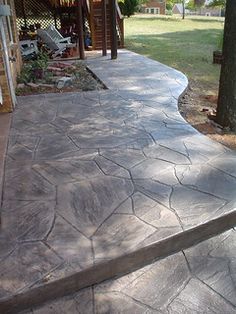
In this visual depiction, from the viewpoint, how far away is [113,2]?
307 inches

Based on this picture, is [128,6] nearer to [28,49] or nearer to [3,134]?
[28,49]

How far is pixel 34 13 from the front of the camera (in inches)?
473

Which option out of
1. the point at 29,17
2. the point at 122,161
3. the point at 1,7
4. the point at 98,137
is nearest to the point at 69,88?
the point at 1,7

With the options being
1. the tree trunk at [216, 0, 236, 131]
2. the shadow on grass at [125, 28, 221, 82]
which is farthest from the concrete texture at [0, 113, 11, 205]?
the shadow on grass at [125, 28, 221, 82]

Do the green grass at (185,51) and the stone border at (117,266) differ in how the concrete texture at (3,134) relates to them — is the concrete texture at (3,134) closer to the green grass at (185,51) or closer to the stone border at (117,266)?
the stone border at (117,266)

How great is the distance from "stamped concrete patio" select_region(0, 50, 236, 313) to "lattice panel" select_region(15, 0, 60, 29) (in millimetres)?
8944

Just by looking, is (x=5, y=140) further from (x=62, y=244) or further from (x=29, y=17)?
(x=29, y=17)

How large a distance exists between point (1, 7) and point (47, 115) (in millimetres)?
1359

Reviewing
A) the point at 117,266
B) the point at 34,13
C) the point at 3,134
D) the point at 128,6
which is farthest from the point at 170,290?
the point at 128,6

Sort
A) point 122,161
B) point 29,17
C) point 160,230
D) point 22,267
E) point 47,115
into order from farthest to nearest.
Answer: point 29,17, point 47,115, point 122,161, point 160,230, point 22,267

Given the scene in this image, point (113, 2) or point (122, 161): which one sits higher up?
point (113, 2)

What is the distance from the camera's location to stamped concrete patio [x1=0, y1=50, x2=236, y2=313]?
192 cm

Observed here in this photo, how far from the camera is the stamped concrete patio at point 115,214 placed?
6.29ft

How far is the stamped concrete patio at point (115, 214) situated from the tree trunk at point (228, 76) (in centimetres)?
51
